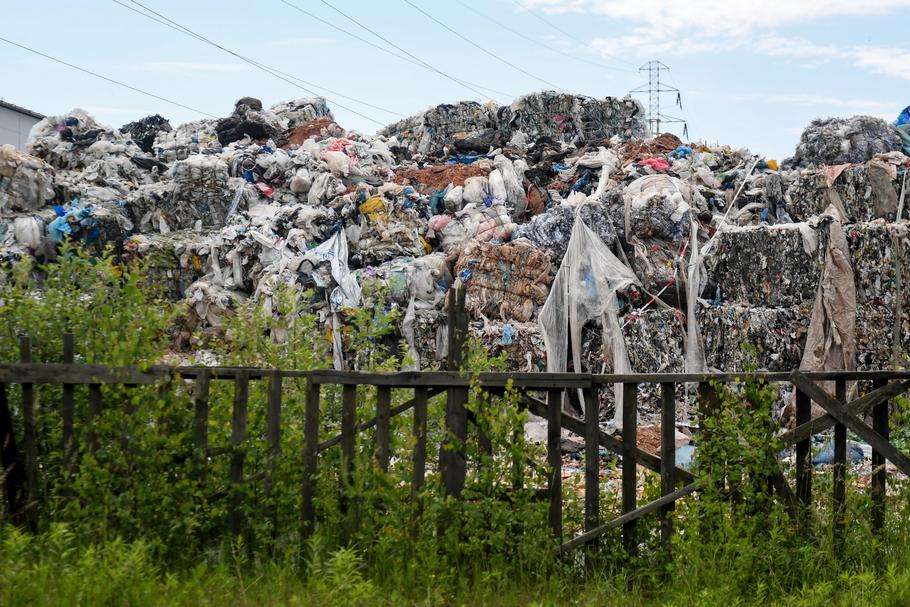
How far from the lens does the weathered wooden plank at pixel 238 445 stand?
181 inches

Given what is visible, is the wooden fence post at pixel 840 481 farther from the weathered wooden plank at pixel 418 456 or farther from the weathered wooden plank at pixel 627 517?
the weathered wooden plank at pixel 418 456

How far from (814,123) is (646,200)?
4188 mm

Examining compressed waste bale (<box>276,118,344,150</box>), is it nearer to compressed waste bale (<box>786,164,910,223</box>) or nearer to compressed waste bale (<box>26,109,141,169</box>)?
compressed waste bale (<box>26,109,141,169</box>)

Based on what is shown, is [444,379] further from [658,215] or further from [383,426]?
[658,215]

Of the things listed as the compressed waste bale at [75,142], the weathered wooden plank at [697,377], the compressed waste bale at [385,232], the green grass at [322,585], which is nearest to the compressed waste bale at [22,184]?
the compressed waste bale at [75,142]

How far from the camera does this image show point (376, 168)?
48.6 feet

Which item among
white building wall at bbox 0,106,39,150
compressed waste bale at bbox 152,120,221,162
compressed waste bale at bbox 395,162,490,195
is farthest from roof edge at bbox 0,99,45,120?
compressed waste bale at bbox 395,162,490,195

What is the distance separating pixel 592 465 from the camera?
4711mm

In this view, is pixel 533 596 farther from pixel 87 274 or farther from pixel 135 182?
pixel 135 182

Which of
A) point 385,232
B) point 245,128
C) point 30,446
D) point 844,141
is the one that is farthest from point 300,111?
point 30,446

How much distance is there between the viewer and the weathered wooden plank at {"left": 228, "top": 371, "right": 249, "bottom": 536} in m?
4.59

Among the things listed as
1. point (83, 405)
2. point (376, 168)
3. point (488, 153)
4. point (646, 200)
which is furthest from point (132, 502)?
point (488, 153)

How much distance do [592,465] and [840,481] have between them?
→ 4.59 ft

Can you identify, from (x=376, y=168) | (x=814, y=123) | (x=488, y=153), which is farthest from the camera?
(x=488, y=153)
